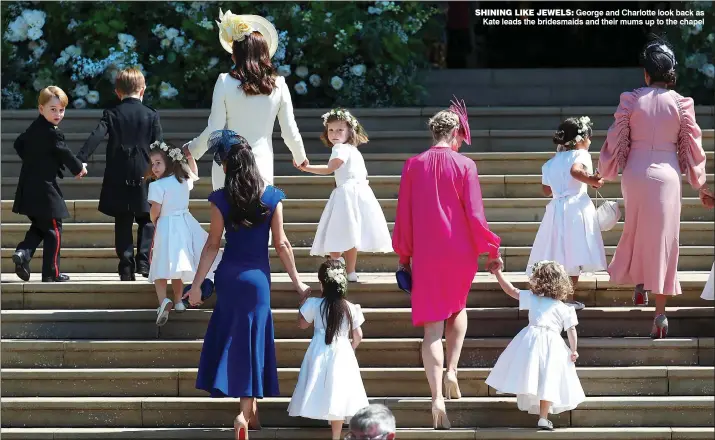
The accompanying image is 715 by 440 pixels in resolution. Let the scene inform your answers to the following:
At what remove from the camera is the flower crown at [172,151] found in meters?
9.12

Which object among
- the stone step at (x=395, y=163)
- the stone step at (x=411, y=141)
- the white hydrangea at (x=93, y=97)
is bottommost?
the stone step at (x=395, y=163)

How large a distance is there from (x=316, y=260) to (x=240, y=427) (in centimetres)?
248

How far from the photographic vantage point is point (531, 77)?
14.0m

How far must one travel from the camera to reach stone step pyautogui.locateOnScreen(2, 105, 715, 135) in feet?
40.0

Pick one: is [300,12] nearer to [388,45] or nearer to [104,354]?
[388,45]

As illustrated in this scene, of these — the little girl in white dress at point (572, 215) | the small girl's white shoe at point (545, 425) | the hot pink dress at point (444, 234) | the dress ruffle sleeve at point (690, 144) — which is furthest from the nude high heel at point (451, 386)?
the dress ruffle sleeve at point (690, 144)

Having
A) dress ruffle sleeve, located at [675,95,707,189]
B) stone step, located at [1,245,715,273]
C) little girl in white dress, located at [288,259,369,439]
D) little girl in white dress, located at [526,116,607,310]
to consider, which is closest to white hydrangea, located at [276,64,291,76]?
stone step, located at [1,245,715,273]

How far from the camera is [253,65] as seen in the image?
8.78 meters

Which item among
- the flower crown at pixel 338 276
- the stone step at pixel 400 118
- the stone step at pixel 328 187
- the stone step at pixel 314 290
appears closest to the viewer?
the flower crown at pixel 338 276

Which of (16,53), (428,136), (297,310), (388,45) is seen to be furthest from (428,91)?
(297,310)

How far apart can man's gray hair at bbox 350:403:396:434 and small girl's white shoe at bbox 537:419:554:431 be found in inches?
87.3

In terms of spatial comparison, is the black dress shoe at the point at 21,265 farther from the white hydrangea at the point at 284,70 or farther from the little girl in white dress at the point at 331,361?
the white hydrangea at the point at 284,70

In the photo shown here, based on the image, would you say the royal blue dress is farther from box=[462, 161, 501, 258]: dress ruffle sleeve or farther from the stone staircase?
box=[462, 161, 501, 258]: dress ruffle sleeve

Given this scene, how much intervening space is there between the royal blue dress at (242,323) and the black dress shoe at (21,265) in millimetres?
2089
